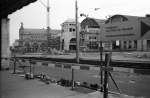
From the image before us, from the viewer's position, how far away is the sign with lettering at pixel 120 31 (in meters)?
2.41

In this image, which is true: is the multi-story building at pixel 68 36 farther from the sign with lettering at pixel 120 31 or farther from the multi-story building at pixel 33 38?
the sign with lettering at pixel 120 31

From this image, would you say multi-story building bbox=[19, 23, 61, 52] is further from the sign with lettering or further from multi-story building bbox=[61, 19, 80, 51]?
the sign with lettering

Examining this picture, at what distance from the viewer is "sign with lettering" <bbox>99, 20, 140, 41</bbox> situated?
2413mm

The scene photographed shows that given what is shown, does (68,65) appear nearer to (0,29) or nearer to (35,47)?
(0,29)

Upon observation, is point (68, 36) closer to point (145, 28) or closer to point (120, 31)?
point (120, 31)

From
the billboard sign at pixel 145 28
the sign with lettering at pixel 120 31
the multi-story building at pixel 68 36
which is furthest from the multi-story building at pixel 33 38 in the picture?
the billboard sign at pixel 145 28

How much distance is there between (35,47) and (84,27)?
29872mm

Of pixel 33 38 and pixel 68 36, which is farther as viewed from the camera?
pixel 33 38

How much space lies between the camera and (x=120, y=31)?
8.53 feet

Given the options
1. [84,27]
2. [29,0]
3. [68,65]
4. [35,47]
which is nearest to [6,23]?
[29,0]

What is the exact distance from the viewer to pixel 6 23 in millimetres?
15594

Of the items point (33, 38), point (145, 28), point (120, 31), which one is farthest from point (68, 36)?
point (145, 28)

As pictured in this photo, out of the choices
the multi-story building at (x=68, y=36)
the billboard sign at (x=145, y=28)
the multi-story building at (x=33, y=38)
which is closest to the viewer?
the billboard sign at (x=145, y=28)

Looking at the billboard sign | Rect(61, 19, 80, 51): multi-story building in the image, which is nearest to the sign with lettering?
the billboard sign
